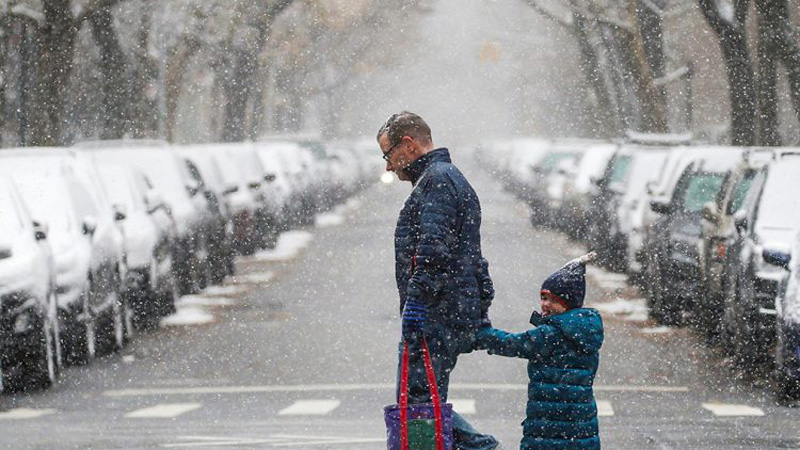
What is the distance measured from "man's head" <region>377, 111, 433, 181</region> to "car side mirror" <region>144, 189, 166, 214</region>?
1035 centimetres

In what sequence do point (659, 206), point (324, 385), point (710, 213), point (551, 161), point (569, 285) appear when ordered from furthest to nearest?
point (551, 161), point (659, 206), point (710, 213), point (324, 385), point (569, 285)

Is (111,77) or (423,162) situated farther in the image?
(111,77)

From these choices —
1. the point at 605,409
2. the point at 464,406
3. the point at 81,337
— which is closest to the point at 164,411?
the point at 464,406

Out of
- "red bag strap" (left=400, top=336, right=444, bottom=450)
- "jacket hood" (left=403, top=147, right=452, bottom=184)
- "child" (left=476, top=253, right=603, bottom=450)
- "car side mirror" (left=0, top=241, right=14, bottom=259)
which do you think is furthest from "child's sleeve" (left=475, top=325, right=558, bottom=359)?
"car side mirror" (left=0, top=241, right=14, bottom=259)

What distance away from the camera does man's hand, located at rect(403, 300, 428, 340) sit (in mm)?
7527

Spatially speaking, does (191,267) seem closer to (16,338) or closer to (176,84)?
(16,338)

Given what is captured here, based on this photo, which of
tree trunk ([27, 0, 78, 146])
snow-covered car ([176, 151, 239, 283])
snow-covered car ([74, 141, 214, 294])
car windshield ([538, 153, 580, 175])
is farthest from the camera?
car windshield ([538, 153, 580, 175])

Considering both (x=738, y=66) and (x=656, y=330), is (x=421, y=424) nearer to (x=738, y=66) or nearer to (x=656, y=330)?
(x=656, y=330)

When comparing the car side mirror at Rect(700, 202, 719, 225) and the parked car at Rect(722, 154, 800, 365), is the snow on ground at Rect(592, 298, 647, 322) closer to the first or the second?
the car side mirror at Rect(700, 202, 719, 225)

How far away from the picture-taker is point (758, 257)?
45.9 feet

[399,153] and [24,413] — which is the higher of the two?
[399,153]

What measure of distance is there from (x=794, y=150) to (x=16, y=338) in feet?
20.3

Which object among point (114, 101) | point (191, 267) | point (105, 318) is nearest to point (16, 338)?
point (105, 318)

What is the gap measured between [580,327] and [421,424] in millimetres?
717
